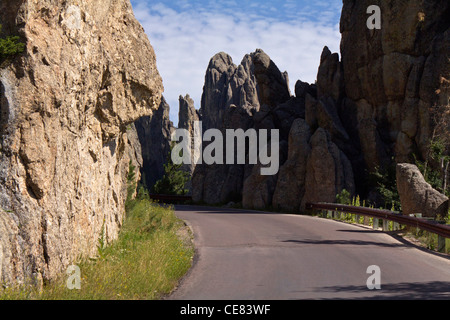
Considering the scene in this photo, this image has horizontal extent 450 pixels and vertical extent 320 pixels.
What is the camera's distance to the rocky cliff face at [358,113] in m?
31.6

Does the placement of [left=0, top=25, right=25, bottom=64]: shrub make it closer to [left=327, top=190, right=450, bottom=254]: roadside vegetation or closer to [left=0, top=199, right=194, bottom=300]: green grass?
[left=0, top=199, right=194, bottom=300]: green grass

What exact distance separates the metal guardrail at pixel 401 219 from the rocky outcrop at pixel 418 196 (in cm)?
64

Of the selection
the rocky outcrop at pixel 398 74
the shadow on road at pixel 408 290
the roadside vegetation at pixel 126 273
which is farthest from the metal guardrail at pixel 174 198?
the shadow on road at pixel 408 290

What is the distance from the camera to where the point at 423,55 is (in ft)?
111

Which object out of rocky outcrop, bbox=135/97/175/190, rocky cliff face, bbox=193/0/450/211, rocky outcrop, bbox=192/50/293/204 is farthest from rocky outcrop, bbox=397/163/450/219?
rocky outcrop, bbox=135/97/175/190

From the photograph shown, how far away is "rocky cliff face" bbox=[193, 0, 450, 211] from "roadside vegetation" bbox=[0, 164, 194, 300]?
20332 mm

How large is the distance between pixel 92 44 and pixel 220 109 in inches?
3965

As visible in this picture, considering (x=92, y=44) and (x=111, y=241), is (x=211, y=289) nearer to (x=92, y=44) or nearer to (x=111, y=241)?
(x=111, y=241)

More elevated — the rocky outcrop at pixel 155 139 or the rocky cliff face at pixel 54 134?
the rocky outcrop at pixel 155 139

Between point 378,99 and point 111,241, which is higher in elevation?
point 378,99

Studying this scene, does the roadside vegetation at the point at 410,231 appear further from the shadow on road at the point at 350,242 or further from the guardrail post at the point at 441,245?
the shadow on road at the point at 350,242

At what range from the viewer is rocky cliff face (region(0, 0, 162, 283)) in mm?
7164

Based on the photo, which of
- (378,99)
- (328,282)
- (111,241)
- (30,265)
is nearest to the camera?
(30,265)

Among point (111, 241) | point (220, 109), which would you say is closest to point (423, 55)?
point (111, 241)
